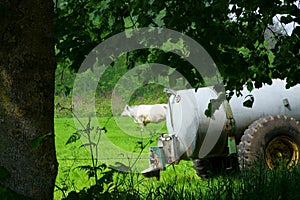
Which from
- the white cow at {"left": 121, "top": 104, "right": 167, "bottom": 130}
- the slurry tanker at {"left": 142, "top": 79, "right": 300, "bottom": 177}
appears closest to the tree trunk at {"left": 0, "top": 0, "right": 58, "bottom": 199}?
the slurry tanker at {"left": 142, "top": 79, "right": 300, "bottom": 177}

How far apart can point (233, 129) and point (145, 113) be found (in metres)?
7.08

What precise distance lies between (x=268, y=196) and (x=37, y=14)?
1.70 m

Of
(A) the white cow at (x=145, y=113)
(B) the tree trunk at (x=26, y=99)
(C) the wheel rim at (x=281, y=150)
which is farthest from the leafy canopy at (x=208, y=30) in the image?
(A) the white cow at (x=145, y=113)

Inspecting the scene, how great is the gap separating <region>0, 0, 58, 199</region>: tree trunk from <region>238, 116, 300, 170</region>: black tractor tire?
16.2 feet

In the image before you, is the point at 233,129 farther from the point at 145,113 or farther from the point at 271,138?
the point at 145,113

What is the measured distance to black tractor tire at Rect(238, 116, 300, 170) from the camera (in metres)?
7.32

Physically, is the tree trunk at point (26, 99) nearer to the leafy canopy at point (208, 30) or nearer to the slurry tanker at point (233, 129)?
the leafy canopy at point (208, 30)

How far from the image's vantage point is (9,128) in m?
Result: 2.48

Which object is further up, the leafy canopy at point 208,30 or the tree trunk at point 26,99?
the leafy canopy at point 208,30

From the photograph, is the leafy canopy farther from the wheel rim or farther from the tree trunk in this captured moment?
the wheel rim

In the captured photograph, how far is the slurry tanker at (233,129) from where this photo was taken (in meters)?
7.45

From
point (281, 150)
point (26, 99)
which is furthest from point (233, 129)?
point (26, 99)

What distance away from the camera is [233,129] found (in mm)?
7680

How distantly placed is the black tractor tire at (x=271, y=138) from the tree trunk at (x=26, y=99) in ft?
16.2
